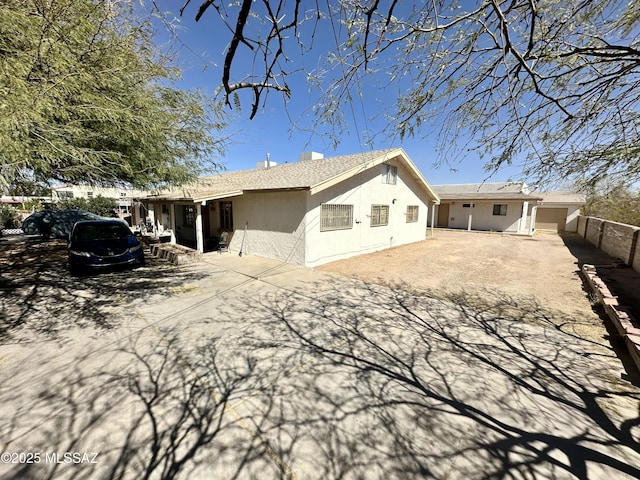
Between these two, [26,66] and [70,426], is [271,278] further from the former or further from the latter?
[26,66]

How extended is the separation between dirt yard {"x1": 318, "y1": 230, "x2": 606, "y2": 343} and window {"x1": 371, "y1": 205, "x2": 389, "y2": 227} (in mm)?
1500

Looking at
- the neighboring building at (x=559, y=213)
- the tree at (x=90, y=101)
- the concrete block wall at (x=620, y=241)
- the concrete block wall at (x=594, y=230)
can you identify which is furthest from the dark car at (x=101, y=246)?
the neighboring building at (x=559, y=213)

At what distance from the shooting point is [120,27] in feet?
15.0

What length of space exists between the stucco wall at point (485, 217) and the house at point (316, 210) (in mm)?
10357

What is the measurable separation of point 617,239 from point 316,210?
13297mm

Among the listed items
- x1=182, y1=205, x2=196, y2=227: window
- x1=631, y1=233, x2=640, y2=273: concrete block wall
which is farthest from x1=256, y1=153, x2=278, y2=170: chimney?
x1=631, y1=233, x2=640, y2=273: concrete block wall

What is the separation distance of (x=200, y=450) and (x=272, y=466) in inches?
27.1

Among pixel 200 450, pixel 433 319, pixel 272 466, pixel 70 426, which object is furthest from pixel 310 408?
pixel 433 319

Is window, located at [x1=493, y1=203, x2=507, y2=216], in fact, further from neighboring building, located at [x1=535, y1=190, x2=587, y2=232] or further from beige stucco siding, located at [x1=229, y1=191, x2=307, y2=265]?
beige stucco siding, located at [x1=229, y1=191, x2=307, y2=265]

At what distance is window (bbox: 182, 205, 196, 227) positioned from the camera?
1521 centimetres

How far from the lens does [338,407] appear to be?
290 cm

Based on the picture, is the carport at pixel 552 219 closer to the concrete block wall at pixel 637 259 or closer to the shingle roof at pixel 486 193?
the shingle roof at pixel 486 193

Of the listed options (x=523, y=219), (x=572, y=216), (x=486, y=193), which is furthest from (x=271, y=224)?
(x=572, y=216)

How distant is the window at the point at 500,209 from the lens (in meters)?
21.6
